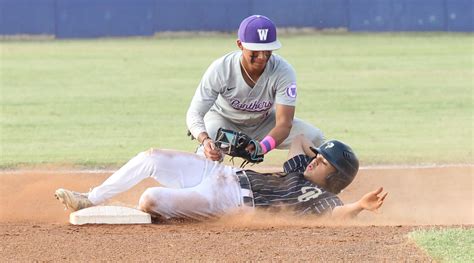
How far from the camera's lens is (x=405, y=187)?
9.70m

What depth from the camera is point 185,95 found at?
58.3 feet

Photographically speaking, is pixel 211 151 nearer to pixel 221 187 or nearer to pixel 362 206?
pixel 221 187

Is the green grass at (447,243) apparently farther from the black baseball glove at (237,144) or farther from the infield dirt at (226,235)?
the black baseball glove at (237,144)

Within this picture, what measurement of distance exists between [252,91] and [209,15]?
2418 cm

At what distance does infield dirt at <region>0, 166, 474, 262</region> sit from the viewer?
5.82 m

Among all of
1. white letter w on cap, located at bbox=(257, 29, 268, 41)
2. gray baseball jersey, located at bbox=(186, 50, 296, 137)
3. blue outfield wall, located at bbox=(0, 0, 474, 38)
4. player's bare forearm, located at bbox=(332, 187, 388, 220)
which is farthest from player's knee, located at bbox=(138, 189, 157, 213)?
blue outfield wall, located at bbox=(0, 0, 474, 38)

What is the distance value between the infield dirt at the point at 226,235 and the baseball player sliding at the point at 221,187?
10cm

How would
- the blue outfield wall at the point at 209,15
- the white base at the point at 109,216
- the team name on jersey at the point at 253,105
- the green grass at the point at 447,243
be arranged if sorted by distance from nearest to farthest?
the green grass at the point at 447,243, the white base at the point at 109,216, the team name on jersey at the point at 253,105, the blue outfield wall at the point at 209,15

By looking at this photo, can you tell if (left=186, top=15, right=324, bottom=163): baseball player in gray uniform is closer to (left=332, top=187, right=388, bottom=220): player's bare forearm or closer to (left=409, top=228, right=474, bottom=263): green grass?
(left=332, top=187, right=388, bottom=220): player's bare forearm

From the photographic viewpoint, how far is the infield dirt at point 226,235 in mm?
5824

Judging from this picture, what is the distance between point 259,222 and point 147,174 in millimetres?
884

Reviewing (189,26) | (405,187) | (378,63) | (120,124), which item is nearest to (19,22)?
(189,26)

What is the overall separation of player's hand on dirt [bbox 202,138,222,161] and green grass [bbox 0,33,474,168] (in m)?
3.41

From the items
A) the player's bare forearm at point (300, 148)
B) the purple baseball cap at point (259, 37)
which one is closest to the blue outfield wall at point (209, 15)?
the player's bare forearm at point (300, 148)
